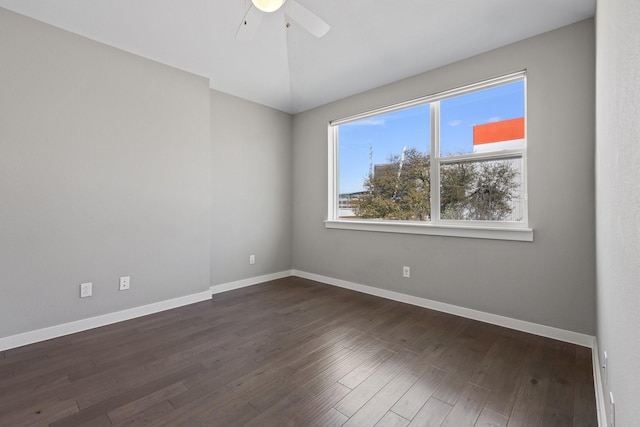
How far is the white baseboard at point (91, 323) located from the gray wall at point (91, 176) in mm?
54

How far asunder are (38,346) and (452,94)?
172 inches

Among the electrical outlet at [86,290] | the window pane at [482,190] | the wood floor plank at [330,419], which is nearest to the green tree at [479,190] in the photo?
the window pane at [482,190]

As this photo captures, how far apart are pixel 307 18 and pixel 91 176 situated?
2.35 m

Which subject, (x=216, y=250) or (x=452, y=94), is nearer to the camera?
(x=452, y=94)

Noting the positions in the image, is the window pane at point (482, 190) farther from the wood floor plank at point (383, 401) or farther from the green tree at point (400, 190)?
the wood floor plank at point (383, 401)

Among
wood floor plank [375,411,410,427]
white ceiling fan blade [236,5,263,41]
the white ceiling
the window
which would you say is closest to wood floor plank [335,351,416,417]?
wood floor plank [375,411,410,427]

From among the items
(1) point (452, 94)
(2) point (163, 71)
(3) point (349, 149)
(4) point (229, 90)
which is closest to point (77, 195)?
(2) point (163, 71)

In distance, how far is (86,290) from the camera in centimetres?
267

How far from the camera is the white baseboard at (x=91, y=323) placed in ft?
7.71

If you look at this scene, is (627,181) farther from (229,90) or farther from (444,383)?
(229,90)

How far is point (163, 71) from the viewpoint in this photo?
10.3 ft

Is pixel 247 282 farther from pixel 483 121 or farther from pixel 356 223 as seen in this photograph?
pixel 483 121

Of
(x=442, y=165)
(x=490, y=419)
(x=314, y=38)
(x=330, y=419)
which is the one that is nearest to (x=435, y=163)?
(x=442, y=165)

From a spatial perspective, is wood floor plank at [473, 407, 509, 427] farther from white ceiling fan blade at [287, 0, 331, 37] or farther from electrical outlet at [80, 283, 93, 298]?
electrical outlet at [80, 283, 93, 298]
